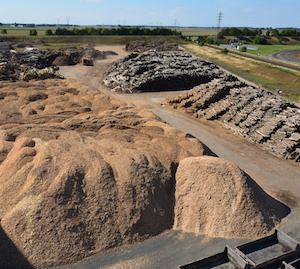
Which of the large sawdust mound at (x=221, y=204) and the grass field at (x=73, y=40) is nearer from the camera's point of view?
the large sawdust mound at (x=221, y=204)

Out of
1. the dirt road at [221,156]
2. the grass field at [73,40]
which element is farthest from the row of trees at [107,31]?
the dirt road at [221,156]

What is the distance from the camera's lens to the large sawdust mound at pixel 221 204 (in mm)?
13750

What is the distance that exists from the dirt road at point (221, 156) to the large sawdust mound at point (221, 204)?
605 millimetres

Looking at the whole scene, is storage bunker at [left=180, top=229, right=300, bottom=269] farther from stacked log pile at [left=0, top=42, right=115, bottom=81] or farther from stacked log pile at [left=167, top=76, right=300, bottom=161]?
stacked log pile at [left=0, top=42, right=115, bottom=81]

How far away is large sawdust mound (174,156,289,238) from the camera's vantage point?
13750 millimetres

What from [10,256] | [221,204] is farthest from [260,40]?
[10,256]

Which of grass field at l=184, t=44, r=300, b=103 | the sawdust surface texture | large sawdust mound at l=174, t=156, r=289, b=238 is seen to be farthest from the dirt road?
grass field at l=184, t=44, r=300, b=103

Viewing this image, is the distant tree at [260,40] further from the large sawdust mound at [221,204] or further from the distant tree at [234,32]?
the large sawdust mound at [221,204]

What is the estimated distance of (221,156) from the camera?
21875mm

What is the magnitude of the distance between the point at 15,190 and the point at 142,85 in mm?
A: 29474

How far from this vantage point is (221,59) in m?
68.1

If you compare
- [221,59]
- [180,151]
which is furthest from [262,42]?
[180,151]

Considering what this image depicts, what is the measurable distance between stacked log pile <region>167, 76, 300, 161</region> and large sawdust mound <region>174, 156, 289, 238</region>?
9341mm

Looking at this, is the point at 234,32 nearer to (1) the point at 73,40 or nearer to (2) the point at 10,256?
(1) the point at 73,40
